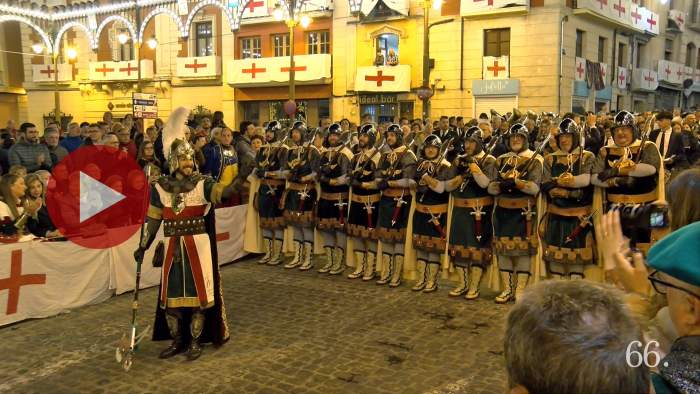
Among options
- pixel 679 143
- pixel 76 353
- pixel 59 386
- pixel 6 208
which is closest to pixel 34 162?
pixel 6 208

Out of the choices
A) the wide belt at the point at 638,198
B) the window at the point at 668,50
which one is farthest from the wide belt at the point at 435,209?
the window at the point at 668,50

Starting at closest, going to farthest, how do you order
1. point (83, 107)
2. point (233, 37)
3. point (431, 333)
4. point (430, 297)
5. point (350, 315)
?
point (431, 333)
point (350, 315)
point (430, 297)
point (233, 37)
point (83, 107)

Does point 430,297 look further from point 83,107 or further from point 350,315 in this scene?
point 83,107

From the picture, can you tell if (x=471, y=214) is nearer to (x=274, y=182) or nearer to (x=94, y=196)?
(x=274, y=182)

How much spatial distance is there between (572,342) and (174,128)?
15.8ft

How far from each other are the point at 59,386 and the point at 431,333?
349 centimetres

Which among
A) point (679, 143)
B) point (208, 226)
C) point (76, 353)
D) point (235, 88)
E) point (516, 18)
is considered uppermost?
point (516, 18)

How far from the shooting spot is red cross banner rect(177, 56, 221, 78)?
2681 cm

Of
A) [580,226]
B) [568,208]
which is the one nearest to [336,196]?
[568,208]

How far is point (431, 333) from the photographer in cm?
614

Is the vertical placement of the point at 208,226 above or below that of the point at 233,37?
below

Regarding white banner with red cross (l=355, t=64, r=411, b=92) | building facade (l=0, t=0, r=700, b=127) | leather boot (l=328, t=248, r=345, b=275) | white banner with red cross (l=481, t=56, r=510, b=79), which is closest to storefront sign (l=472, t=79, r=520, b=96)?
building facade (l=0, t=0, r=700, b=127)

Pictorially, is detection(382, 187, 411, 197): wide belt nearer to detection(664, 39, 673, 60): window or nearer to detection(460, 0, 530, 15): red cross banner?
detection(460, 0, 530, 15): red cross banner

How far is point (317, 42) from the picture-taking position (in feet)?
81.8
